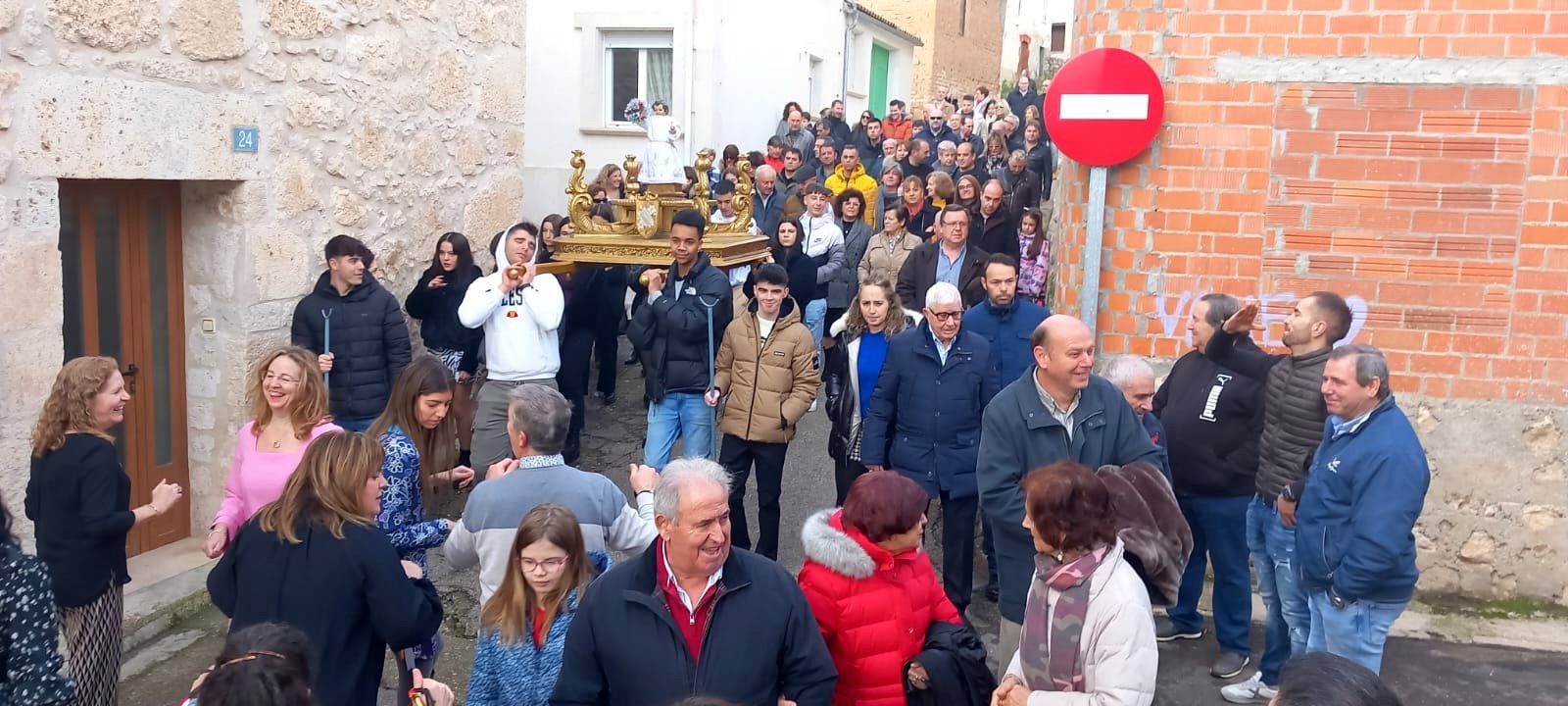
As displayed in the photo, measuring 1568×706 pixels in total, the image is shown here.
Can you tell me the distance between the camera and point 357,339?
6.40 m

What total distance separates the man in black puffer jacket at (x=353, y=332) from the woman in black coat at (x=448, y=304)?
27.1 inches

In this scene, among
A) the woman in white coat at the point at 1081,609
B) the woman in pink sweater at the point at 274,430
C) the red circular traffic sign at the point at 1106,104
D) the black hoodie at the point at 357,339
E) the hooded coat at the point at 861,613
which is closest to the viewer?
the woman in white coat at the point at 1081,609

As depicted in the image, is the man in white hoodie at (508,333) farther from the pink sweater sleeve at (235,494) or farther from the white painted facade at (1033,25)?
the white painted facade at (1033,25)

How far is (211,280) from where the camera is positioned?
6133 millimetres

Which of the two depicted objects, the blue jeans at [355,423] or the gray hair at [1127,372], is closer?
the gray hair at [1127,372]

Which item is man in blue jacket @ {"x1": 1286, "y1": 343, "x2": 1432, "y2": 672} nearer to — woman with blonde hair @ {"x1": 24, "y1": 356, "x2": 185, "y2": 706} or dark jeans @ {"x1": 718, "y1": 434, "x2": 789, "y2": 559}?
dark jeans @ {"x1": 718, "y1": 434, "x2": 789, "y2": 559}

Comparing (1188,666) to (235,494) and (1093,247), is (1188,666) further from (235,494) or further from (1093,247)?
(235,494)

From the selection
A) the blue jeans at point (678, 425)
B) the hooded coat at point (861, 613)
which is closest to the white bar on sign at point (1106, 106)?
the blue jeans at point (678, 425)

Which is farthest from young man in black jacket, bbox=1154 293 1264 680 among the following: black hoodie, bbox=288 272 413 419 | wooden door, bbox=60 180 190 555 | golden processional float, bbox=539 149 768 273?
wooden door, bbox=60 180 190 555

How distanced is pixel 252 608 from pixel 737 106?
44.5 feet

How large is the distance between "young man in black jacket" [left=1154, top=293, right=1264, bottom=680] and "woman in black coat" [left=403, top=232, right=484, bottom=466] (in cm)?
408

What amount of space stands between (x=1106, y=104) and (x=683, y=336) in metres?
2.47

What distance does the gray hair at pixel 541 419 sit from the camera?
12.9 ft

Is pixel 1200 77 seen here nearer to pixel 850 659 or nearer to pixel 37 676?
pixel 850 659
